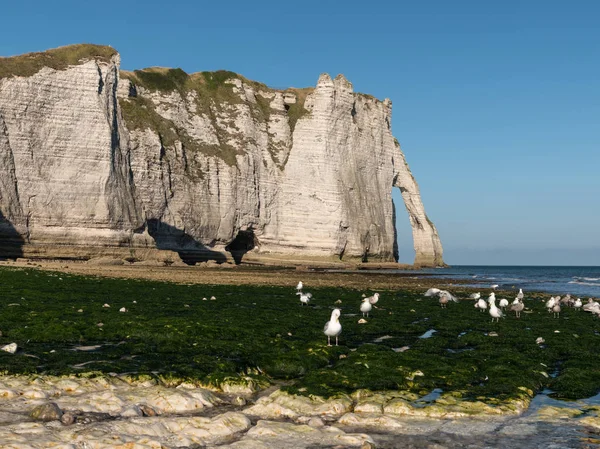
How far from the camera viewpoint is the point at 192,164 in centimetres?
7788

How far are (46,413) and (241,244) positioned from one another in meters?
80.9

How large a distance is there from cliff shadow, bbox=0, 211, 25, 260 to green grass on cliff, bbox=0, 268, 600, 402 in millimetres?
27911

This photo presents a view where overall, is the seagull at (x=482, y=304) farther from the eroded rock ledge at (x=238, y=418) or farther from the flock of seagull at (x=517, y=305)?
the eroded rock ledge at (x=238, y=418)

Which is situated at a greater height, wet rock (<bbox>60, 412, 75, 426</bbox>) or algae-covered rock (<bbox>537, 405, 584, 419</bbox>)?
wet rock (<bbox>60, 412, 75, 426</bbox>)

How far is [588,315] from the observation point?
28.8 m

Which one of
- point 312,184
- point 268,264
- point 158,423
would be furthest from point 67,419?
point 312,184

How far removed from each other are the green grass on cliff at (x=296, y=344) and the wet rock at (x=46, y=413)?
8.31 feet

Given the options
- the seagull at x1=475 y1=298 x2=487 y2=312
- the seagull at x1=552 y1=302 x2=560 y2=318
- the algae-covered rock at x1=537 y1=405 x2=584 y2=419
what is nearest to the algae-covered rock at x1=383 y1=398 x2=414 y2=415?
the algae-covered rock at x1=537 y1=405 x2=584 y2=419

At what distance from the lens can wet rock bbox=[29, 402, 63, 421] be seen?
8.00 meters

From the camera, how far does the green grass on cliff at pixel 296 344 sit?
11520 mm

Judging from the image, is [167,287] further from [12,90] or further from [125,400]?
[12,90]

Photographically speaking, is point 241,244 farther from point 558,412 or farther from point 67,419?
point 67,419

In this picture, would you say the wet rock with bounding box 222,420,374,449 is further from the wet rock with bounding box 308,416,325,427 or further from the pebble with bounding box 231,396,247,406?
the pebble with bounding box 231,396,247,406

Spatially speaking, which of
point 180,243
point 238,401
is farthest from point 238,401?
point 180,243
